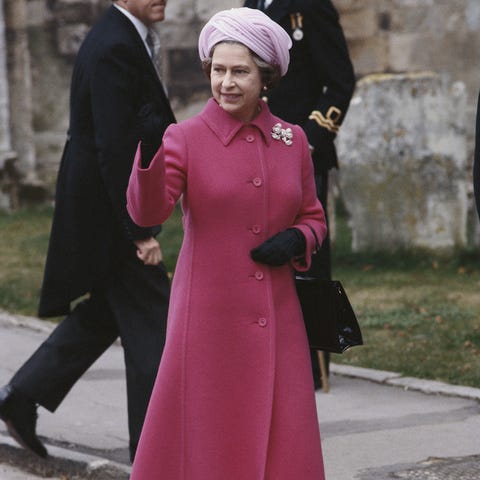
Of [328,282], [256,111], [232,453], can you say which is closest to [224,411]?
[232,453]

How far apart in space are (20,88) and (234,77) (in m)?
12.5

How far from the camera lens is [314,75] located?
711cm

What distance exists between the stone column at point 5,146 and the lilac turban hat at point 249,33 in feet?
38.8

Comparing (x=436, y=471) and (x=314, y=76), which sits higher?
(x=314, y=76)

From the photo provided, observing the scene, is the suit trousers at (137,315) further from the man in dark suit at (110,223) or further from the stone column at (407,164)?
the stone column at (407,164)

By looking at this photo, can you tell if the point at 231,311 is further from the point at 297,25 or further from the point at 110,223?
the point at 297,25

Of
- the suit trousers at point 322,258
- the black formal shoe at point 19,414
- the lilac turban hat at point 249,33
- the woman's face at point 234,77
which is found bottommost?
the black formal shoe at point 19,414

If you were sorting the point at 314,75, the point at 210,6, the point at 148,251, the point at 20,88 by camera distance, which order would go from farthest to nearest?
the point at 20,88 < the point at 210,6 < the point at 314,75 < the point at 148,251

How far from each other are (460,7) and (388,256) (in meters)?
4.36

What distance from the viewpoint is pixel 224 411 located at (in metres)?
4.53

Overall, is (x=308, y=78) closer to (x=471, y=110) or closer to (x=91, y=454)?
(x=91, y=454)

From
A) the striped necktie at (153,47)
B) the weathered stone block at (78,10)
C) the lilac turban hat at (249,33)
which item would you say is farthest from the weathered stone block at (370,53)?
the lilac turban hat at (249,33)

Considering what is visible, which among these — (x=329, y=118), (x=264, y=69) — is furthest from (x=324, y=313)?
(x=329, y=118)

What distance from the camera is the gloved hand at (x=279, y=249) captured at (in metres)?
4.53
